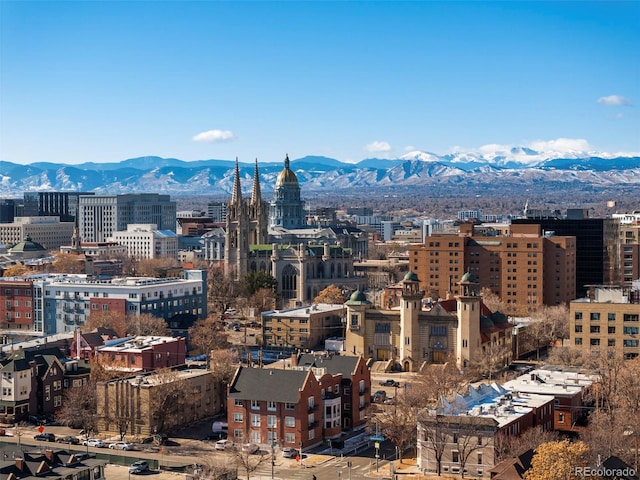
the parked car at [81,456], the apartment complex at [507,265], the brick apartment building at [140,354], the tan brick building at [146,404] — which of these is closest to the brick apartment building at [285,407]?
the tan brick building at [146,404]

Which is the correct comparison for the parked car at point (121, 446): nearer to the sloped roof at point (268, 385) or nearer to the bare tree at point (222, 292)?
the sloped roof at point (268, 385)

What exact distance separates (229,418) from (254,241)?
93.8 metres

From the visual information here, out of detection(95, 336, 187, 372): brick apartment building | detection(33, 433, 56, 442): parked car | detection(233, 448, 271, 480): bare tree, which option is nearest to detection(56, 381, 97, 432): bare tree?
detection(33, 433, 56, 442): parked car

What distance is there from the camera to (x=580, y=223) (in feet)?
482

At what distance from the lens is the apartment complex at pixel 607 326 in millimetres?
87312

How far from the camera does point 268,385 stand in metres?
67.5

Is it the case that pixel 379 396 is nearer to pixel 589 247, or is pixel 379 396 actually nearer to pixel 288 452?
pixel 288 452

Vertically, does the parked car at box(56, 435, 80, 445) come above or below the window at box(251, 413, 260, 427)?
below

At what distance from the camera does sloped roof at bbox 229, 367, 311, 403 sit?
66562 mm

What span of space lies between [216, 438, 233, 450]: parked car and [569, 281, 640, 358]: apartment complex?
107ft

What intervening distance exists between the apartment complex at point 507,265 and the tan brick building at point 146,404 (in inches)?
2358

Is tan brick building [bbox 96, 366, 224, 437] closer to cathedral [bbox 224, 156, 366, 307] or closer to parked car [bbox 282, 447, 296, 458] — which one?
parked car [bbox 282, 447, 296, 458]

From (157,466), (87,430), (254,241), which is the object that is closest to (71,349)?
(87,430)

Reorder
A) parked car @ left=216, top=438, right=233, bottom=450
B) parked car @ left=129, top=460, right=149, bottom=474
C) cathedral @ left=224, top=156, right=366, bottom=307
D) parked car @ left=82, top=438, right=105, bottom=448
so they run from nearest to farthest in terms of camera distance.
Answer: parked car @ left=129, top=460, right=149, bottom=474, parked car @ left=216, top=438, right=233, bottom=450, parked car @ left=82, top=438, right=105, bottom=448, cathedral @ left=224, top=156, right=366, bottom=307
